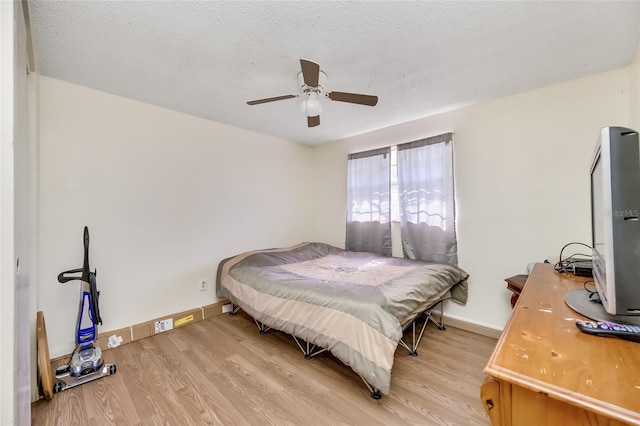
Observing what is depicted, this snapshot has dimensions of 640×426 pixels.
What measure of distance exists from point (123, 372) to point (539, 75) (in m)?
4.15

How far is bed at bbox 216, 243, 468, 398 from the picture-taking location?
5.45ft

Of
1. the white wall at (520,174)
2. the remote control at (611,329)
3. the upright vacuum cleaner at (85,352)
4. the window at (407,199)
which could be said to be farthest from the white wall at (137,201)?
the remote control at (611,329)

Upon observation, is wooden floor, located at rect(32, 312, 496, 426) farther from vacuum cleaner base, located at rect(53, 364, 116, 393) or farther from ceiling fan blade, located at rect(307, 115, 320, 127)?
ceiling fan blade, located at rect(307, 115, 320, 127)

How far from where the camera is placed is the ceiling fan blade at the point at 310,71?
1.47 meters

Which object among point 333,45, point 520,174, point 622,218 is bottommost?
point 622,218

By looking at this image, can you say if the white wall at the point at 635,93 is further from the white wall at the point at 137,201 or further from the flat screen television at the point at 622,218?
the white wall at the point at 137,201

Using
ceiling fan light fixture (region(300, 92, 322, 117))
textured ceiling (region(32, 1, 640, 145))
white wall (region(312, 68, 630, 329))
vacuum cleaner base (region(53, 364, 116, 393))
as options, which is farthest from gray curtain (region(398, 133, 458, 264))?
vacuum cleaner base (region(53, 364, 116, 393))

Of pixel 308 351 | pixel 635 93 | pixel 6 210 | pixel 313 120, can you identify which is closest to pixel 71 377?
pixel 308 351

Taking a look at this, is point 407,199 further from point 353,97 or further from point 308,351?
A: point 308,351

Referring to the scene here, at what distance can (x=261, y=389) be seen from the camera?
1835 millimetres

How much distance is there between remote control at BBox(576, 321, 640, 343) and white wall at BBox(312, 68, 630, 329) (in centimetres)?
198

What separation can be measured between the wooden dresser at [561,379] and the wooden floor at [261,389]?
1212 millimetres

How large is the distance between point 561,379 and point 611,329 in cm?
34

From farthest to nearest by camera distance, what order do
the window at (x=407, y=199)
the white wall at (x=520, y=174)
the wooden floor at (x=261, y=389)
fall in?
1. the window at (x=407, y=199)
2. the white wall at (x=520, y=174)
3. the wooden floor at (x=261, y=389)
